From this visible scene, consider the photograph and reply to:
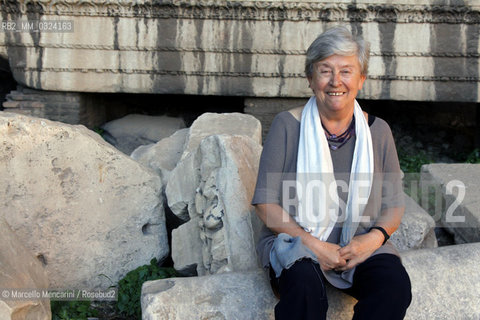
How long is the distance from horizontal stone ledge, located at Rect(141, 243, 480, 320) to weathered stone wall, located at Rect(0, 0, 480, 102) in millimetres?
3515

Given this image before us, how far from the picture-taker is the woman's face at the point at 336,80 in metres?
2.40

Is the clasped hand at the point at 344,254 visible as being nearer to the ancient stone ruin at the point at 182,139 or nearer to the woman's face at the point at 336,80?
the ancient stone ruin at the point at 182,139

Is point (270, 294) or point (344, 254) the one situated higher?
point (344, 254)

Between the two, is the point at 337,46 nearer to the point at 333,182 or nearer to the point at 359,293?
the point at 333,182

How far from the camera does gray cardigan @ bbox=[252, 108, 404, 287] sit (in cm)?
246

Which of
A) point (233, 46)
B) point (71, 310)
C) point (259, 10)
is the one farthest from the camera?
point (233, 46)

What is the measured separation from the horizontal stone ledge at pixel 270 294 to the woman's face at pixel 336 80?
810 millimetres

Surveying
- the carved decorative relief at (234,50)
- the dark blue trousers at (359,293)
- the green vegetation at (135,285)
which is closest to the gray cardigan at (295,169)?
the dark blue trousers at (359,293)

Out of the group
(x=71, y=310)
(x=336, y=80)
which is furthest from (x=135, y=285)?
(x=336, y=80)

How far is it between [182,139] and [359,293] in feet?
8.12

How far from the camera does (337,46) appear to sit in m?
2.36

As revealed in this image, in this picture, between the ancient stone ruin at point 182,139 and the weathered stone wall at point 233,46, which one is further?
the weathered stone wall at point 233,46

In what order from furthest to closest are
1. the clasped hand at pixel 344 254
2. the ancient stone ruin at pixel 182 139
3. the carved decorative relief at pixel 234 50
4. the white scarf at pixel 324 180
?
the carved decorative relief at pixel 234 50, the ancient stone ruin at pixel 182 139, the white scarf at pixel 324 180, the clasped hand at pixel 344 254

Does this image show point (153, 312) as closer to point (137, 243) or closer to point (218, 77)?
point (137, 243)
